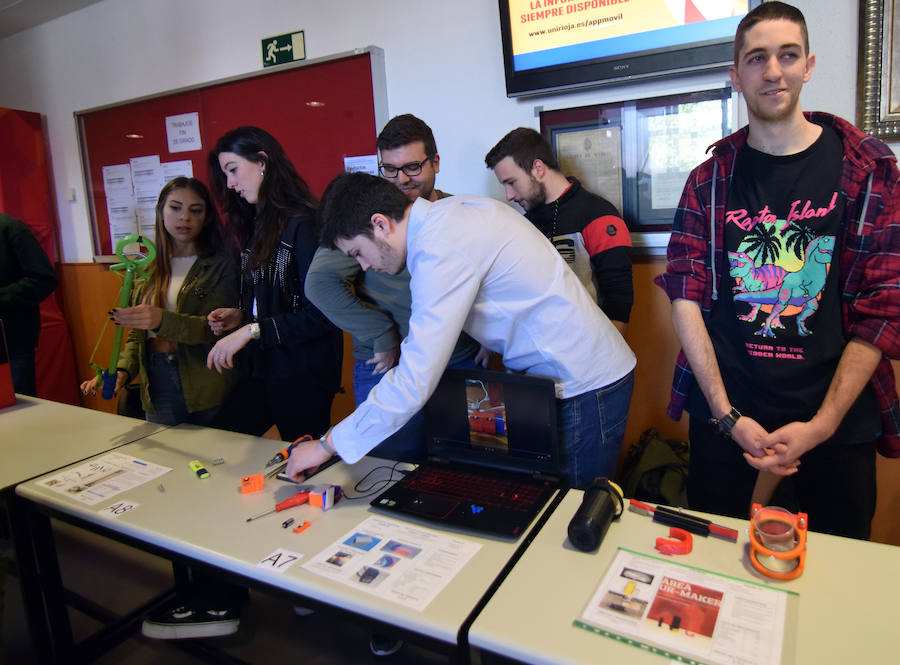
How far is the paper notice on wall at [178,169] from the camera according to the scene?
131 inches

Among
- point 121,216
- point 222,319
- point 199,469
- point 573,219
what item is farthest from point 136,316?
point 121,216

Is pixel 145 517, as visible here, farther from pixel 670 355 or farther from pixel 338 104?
pixel 338 104

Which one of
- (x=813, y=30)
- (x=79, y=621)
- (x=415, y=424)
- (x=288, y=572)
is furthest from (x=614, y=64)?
(x=79, y=621)

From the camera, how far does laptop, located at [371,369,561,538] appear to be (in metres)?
1.25

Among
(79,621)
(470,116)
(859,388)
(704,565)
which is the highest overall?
(470,116)

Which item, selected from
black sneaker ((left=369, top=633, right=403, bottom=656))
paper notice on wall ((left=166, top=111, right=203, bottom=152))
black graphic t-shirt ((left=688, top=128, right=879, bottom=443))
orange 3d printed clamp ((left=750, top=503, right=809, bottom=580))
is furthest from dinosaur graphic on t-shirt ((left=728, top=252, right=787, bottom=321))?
paper notice on wall ((left=166, top=111, right=203, bottom=152))

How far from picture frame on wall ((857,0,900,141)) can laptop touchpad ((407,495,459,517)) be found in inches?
65.3

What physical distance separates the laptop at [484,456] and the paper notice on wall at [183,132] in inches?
99.3

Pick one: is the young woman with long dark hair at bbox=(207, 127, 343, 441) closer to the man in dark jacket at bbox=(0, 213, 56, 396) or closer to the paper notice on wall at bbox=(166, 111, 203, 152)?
the paper notice on wall at bbox=(166, 111, 203, 152)

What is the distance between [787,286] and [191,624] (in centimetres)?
172

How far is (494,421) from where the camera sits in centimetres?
138

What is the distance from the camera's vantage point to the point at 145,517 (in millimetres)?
1340

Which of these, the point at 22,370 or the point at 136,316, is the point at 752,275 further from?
the point at 22,370

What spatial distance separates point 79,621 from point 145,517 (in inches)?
48.2
